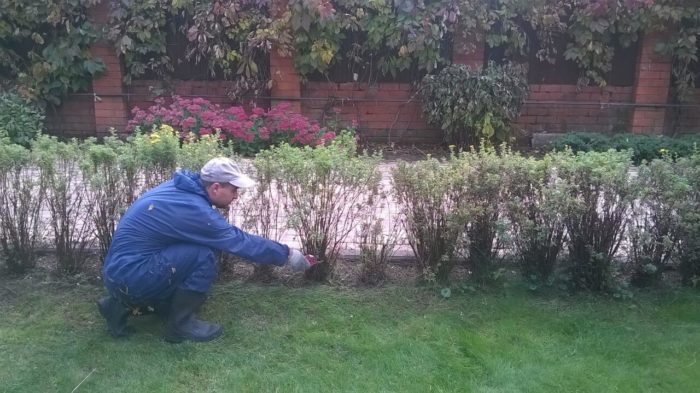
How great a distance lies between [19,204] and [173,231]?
4.77 ft

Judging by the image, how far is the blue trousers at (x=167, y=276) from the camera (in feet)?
11.7

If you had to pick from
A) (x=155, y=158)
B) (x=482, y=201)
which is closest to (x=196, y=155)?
(x=155, y=158)

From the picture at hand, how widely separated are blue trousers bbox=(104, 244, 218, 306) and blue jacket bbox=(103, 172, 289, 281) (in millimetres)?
24

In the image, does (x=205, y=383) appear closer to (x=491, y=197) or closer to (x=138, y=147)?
(x=138, y=147)

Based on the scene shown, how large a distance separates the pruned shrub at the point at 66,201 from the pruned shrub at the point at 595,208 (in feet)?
10.0

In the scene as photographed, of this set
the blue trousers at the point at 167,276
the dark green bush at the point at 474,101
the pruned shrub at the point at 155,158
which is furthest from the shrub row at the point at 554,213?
the dark green bush at the point at 474,101

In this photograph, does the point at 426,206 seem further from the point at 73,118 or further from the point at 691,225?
the point at 73,118

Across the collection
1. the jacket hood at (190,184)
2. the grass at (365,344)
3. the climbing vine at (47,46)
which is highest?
the climbing vine at (47,46)

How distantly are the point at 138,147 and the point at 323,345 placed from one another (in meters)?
1.74

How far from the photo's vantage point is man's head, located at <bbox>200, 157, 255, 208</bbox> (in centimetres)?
360

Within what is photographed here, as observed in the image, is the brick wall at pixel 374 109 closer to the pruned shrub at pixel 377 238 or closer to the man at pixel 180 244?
the pruned shrub at pixel 377 238

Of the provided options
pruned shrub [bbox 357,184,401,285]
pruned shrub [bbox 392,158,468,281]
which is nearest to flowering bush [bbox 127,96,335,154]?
pruned shrub [bbox 357,184,401,285]

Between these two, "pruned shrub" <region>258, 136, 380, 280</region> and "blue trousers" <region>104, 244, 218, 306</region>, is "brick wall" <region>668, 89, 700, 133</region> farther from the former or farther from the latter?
"blue trousers" <region>104, 244, 218, 306</region>

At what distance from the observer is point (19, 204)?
4355mm
